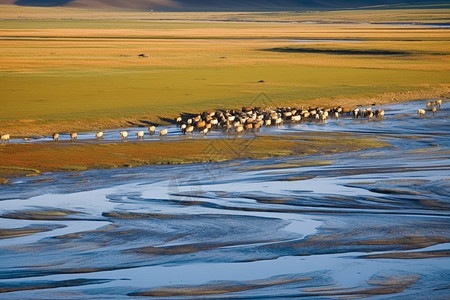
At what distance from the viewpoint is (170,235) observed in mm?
16734

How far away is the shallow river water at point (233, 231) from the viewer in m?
13.7

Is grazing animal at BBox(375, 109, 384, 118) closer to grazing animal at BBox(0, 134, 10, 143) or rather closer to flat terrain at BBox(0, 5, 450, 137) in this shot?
flat terrain at BBox(0, 5, 450, 137)

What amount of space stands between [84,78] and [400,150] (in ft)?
92.0

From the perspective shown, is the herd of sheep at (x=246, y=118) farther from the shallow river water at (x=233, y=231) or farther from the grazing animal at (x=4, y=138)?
the shallow river water at (x=233, y=231)

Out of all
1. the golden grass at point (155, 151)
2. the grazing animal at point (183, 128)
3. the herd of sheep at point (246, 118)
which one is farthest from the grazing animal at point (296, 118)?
the grazing animal at point (183, 128)

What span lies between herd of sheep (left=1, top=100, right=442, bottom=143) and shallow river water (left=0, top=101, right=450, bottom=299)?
6138 mm

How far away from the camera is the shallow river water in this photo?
13.7 metres

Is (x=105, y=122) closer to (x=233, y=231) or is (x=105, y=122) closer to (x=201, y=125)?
(x=201, y=125)

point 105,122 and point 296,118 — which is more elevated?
point 296,118

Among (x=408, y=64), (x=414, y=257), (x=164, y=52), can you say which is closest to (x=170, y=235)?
(x=414, y=257)

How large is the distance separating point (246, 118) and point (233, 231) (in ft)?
55.1

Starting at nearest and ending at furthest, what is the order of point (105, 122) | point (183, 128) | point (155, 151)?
point (155, 151)
point (183, 128)
point (105, 122)

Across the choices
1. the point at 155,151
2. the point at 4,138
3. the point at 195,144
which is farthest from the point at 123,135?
the point at 4,138

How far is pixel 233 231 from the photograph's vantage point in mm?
17000
